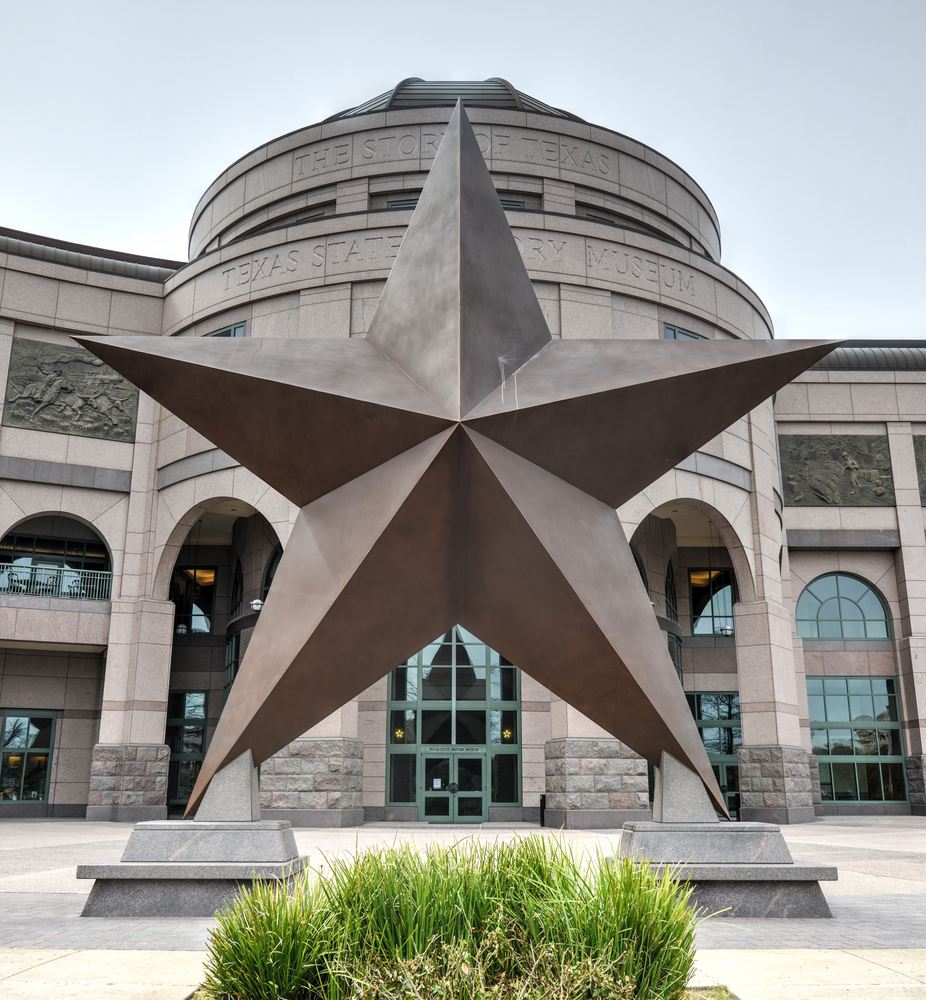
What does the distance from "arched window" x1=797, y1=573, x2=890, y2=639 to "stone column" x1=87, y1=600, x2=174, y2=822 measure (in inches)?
837

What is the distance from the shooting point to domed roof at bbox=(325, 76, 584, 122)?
32219 mm

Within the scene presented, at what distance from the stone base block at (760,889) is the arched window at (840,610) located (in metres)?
25.0

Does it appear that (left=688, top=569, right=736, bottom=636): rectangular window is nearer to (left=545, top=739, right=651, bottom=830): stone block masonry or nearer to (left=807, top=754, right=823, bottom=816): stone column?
(left=807, top=754, right=823, bottom=816): stone column

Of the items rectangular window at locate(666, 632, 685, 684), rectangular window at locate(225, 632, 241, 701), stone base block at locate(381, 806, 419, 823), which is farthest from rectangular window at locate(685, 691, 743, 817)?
rectangular window at locate(225, 632, 241, 701)

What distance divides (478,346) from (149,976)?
5846mm

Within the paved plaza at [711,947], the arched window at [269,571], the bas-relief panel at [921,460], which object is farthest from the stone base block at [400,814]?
the bas-relief panel at [921,460]

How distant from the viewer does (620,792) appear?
21656 mm

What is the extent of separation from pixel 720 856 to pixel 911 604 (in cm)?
2552

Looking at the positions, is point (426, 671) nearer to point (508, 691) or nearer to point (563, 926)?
point (508, 691)

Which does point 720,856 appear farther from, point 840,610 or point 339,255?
point 840,610

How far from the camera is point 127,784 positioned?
2417 cm

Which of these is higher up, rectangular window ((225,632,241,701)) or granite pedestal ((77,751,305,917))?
rectangular window ((225,632,241,701))

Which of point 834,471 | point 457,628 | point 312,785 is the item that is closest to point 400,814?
point 312,785

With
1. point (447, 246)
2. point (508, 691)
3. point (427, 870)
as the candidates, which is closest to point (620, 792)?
point (508, 691)
